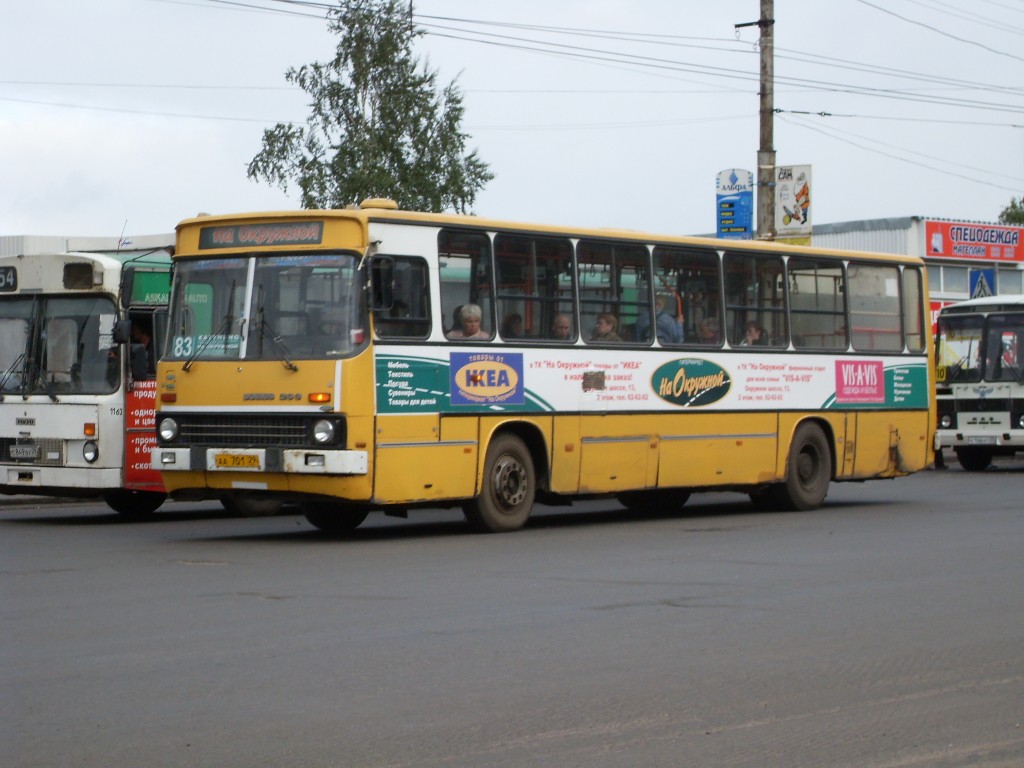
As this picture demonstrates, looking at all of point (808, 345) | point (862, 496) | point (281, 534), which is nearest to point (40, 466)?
point (281, 534)

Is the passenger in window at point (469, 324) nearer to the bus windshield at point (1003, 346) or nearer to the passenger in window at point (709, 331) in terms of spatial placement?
the passenger in window at point (709, 331)

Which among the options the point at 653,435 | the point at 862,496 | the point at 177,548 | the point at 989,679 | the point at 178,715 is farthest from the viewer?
the point at 862,496

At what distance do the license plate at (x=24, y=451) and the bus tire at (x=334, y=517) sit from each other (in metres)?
3.42

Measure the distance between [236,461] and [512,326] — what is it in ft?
10.1

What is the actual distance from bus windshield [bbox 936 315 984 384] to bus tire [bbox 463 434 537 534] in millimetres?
16535

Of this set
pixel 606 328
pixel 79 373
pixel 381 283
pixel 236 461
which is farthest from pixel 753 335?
pixel 79 373

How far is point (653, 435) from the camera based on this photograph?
1833cm

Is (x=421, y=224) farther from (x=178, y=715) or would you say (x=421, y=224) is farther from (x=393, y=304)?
(x=178, y=715)

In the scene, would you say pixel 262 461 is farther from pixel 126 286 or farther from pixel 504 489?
pixel 126 286

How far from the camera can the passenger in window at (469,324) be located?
1605cm

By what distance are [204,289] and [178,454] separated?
1.57 meters

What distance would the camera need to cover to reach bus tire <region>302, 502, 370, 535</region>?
1694cm

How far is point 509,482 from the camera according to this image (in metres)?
16.6

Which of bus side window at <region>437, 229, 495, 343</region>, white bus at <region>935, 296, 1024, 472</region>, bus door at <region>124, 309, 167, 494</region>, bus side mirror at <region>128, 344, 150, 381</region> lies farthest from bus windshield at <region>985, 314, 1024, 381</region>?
bus side mirror at <region>128, 344, 150, 381</region>
